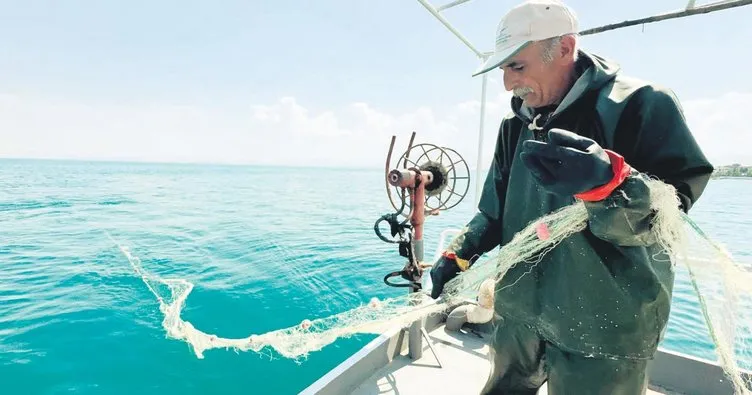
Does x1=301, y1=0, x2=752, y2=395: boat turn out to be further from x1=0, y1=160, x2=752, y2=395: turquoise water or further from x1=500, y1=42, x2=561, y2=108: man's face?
x1=0, y1=160, x2=752, y2=395: turquoise water

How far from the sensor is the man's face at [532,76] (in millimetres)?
1410

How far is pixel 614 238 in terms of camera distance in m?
1.13

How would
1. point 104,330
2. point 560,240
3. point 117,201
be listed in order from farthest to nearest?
point 117,201 < point 104,330 < point 560,240

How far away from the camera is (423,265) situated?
9.52 feet

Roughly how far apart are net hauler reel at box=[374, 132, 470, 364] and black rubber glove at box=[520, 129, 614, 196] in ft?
5.36

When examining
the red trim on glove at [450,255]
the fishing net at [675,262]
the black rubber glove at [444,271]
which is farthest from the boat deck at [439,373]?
the red trim on glove at [450,255]

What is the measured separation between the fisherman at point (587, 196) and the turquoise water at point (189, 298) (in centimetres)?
413

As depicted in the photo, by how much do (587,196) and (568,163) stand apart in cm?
15

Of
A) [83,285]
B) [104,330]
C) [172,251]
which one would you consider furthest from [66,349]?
[172,251]

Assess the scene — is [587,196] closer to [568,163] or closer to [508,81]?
[568,163]

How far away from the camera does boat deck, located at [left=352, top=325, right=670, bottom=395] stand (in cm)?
279

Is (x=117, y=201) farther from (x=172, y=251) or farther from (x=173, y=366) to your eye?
(x=173, y=366)

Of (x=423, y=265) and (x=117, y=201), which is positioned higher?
(x=423, y=265)

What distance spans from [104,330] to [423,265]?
262 inches
